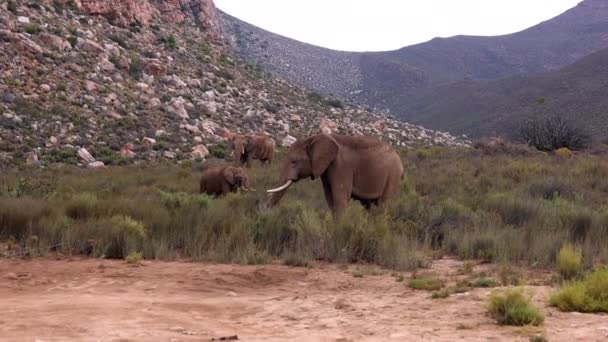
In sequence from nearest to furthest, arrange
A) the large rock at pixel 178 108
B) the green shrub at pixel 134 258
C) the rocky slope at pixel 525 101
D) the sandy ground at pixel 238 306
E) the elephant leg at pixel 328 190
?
the sandy ground at pixel 238 306, the green shrub at pixel 134 258, the elephant leg at pixel 328 190, the large rock at pixel 178 108, the rocky slope at pixel 525 101

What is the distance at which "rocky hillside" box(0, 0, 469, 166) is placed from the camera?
25.9 metres

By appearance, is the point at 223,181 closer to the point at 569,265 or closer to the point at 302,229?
the point at 302,229

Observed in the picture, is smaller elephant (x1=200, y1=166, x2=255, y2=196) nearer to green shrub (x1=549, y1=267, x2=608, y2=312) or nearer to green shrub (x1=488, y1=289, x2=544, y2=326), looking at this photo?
green shrub (x1=549, y1=267, x2=608, y2=312)

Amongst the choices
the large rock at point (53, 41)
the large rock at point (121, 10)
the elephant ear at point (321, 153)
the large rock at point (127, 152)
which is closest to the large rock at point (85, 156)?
the large rock at point (127, 152)

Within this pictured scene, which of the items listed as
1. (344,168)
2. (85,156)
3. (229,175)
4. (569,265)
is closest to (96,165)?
(85,156)

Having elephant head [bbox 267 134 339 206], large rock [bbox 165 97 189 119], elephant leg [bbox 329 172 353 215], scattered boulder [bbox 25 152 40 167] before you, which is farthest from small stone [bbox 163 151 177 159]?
elephant leg [bbox 329 172 353 215]

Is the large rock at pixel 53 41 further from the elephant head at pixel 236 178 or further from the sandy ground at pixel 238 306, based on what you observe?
the sandy ground at pixel 238 306

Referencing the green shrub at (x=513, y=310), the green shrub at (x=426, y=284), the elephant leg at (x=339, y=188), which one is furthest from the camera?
the elephant leg at (x=339, y=188)

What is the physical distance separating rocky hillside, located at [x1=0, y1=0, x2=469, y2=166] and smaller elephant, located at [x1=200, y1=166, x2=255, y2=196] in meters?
8.70

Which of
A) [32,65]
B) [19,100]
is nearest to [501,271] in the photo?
[19,100]

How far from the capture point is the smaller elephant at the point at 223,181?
16484 millimetres

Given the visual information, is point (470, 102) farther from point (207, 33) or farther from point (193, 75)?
point (193, 75)

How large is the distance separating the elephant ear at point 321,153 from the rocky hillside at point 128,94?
580 inches

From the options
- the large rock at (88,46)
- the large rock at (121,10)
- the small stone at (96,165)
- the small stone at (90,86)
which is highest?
the large rock at (121,10)
